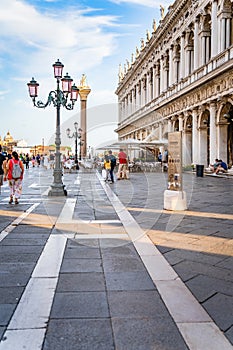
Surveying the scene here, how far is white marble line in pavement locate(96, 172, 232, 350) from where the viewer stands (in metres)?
2.79

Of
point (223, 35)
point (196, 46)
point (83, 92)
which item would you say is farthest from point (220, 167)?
point (83, 92)

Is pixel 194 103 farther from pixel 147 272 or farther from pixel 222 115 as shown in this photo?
pixel 147 272

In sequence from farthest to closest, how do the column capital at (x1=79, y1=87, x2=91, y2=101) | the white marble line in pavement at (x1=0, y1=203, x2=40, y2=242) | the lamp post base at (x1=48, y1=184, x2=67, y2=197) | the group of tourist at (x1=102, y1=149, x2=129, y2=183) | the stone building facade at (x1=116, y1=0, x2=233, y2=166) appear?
the column capital at (x1=79, y1=87, x2=91, y2=101) → the stone building facade at (x1=116, y1=0, x2=233, y2=166) → the group of tourist at (x1=102, y1=149, x2=129, y2=183) → the lamp post base at (x1=48, y1=184, x2=67, y2=197) → the white marble line in pavement at (x1=0, y1=203, x2=40, y2=242)

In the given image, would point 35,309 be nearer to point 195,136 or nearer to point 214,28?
point 214,28

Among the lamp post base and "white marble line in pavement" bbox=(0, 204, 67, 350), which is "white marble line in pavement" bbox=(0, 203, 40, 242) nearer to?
"white marble line in pavement" bbox=(0, 204, 67, 350)

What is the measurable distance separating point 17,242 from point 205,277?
3.02m

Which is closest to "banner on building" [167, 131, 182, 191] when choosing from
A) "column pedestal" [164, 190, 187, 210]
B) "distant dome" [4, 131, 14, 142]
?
"column pedestal" [164, 190, 187, 210]

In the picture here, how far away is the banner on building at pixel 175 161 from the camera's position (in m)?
9.01

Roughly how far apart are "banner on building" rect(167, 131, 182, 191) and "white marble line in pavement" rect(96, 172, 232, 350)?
360 cm

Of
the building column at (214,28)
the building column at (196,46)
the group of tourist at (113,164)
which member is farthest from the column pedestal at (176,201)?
the building column at (196,46)

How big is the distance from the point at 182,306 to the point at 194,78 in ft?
83.4

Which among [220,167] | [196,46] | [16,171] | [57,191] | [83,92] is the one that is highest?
[83,92]

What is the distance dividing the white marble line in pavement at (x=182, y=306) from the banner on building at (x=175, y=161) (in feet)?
11.8

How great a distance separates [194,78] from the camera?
88.6 ft
